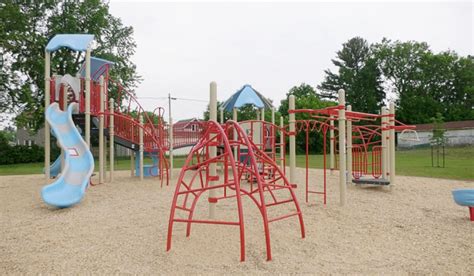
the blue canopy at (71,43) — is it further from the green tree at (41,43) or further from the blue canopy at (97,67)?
the green tree at (41,43)

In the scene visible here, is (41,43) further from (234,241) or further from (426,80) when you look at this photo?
(426,80)

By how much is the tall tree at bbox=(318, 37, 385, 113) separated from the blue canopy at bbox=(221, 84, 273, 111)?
132 ft

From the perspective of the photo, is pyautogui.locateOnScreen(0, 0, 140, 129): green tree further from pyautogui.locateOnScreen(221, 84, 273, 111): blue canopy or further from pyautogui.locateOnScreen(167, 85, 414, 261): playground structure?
pyautogui.locateOnScreen(167, 85, 414, 261): playground structure

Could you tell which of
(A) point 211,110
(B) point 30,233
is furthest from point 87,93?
(A) point 211,110

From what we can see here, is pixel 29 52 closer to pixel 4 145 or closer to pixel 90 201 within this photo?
pixel 4 145

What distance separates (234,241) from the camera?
4.27 meters

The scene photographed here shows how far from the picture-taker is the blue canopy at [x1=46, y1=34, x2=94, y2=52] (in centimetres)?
883

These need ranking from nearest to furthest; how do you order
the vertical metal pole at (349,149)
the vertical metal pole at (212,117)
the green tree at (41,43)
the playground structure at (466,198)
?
the vertical metal pole at (212,117) < the playground structure at (466,198) < the vertical metal pole at (349,149) < the green tree at (41,43)

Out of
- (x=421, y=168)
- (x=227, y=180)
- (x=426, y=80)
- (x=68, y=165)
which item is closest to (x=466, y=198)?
(x=227, y=180)

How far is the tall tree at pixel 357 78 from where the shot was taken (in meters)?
50.2

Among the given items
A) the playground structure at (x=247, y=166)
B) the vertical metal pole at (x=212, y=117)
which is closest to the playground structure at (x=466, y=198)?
the playground structure at (x=247, y=166)

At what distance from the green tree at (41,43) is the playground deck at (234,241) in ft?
54.8

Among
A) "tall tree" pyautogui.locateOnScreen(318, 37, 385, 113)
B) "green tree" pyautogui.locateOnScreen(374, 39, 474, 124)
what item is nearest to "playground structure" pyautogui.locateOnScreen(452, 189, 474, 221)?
"green tree" pyautogui.locateOnScreen(374, 39, 474, 124)

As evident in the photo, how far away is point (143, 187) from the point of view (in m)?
9.40
